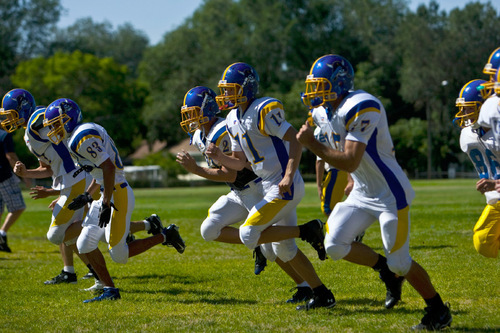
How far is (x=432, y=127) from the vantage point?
57.3m

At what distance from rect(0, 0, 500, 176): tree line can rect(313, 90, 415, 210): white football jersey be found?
45.8 metres

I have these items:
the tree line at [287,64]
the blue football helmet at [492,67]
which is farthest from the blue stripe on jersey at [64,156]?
the tree line at [287,64]

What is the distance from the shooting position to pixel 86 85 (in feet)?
183

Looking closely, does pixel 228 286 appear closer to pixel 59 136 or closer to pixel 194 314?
pixel 194 314

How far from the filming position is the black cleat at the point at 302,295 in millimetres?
6517

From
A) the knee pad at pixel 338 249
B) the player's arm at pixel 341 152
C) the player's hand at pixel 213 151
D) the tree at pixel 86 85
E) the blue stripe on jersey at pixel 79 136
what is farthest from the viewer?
the tree at pixel 86 85

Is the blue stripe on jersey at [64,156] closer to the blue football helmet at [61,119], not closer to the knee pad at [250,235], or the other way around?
the blue football helmet at [61,119]

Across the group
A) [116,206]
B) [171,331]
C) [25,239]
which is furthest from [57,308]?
[25,239]

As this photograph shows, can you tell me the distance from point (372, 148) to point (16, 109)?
5023 mm

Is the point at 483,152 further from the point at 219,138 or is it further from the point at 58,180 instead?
the point at 58,180

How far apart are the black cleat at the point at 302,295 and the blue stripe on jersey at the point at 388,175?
1.77m

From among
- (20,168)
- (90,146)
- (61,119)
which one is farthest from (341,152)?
(20,168)

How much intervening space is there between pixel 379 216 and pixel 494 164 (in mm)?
1865

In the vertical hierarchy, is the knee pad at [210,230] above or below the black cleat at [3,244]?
above
